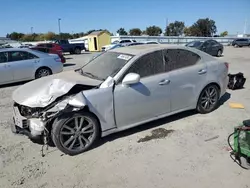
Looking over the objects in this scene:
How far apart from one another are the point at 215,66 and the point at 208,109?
0.94 m

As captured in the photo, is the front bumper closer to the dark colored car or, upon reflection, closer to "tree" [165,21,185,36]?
the dark colored car

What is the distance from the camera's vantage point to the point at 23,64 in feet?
30.1

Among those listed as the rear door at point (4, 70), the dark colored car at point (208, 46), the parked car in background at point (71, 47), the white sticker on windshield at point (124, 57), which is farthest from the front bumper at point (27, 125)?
the parked car in background at point (71, 47)

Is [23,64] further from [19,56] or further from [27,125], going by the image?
[27,125]

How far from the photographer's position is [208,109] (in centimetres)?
529

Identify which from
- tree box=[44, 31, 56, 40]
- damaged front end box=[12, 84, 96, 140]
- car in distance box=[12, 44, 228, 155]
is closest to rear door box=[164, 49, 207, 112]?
car in distance box=[12, 44, 228, 155]

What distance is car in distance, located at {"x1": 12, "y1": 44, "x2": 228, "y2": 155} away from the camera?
3.65 m

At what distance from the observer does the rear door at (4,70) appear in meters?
8.80

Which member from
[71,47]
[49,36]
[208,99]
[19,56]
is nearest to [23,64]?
[19,56]

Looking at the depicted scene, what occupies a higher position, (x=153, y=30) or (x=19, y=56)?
(x=153, y=30)

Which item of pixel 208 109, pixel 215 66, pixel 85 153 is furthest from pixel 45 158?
pixel 215 66

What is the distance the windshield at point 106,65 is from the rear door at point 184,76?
862 mm

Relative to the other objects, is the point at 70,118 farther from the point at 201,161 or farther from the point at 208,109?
the point at 208,109

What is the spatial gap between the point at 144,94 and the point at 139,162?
1188mm
